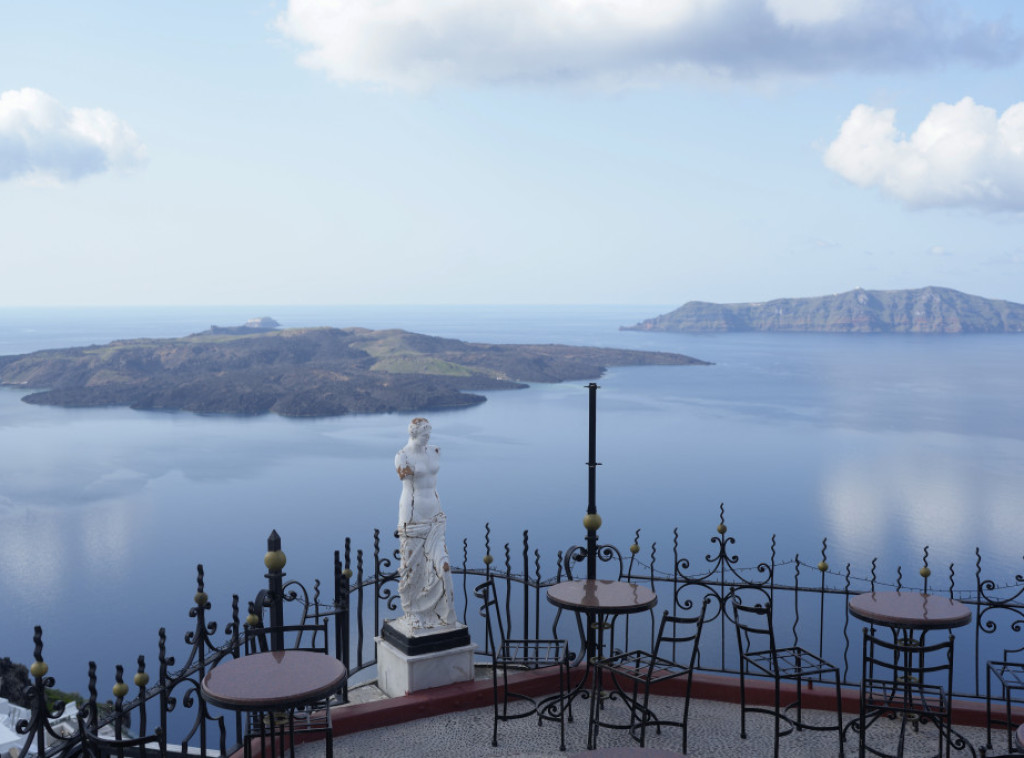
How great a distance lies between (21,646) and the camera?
45.7 m

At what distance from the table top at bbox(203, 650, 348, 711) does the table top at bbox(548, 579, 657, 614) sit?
218cm

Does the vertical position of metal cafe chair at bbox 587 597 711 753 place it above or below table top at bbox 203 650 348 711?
below

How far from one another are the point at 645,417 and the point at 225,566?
203 ft

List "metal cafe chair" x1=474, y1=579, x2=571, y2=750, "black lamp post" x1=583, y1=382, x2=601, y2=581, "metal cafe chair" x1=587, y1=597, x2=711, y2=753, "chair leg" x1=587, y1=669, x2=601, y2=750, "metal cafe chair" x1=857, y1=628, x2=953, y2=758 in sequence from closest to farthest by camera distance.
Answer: "metal cafe chair" x1=857, y1=628, x2=953, y2=758, "metal cafe chair" x1=587, y1=597, x2=711, y2=753, "chair leg" x1=587, y1=669, x2=601, y2=750, "metal cafe chair" x1=474, y1=579, x2=571, y2=750, "black lamp post" x1=583, y1=382, x2=601, y2=581

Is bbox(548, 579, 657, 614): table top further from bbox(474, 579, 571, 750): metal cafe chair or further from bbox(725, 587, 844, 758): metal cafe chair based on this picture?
bbox(725, 587, 844, 758): metal cafe chair

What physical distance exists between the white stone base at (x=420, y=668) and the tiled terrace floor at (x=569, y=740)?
364 millimetres

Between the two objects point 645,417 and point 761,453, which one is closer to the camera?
point 761,453

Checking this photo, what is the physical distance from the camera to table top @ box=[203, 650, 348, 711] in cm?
489

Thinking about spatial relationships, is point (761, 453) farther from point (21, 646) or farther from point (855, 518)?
point (21, 646)

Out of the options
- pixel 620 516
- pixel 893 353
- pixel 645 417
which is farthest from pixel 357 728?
pixel 893 353

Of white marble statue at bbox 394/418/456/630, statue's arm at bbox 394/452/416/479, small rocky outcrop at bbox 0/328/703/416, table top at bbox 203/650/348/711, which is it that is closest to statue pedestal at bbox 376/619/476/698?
white marble statue at bbox 394/418/456/630

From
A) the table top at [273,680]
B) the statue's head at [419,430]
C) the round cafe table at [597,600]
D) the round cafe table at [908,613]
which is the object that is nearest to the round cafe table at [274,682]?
the table top at [273,680]

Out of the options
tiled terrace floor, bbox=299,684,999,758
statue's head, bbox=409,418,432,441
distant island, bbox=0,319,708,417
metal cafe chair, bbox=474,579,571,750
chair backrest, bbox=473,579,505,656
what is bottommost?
distant island, bbox=0,319,708,417

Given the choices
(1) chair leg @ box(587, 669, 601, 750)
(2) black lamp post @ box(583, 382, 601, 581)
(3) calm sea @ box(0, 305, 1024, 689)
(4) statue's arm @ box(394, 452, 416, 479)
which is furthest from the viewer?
(3) calm sea @ box(0, 305, 1024, 689)
